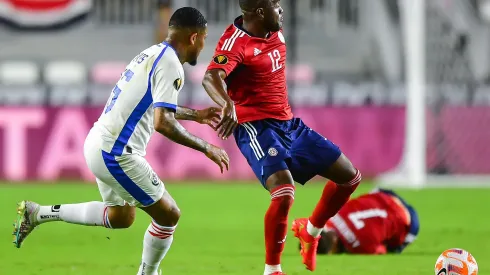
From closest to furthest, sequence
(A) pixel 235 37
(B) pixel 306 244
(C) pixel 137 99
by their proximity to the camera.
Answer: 1. (C) pixel 137 99
2. (A) pixel 235 37
3. (B) pixel 306 244

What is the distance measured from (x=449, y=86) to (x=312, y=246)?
971 cm

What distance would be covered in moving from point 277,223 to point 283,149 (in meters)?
0.62

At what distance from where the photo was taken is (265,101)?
7863 millimetres

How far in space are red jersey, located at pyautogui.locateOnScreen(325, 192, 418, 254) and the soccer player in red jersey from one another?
3.07 feet

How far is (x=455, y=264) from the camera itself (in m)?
7.05

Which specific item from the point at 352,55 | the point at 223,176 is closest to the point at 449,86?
the point at 223,176

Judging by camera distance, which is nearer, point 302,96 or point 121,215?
point 121,215

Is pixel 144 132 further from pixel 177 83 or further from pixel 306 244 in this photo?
pixel 306 244

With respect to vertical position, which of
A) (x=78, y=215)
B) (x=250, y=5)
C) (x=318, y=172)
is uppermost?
(x=250, y=5)

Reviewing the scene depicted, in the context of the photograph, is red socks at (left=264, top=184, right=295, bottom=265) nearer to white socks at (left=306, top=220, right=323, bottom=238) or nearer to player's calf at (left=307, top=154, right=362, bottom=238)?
player's calf at (left=307, top=154, right=362, bottom=238)

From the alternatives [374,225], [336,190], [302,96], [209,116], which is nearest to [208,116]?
[209,116]

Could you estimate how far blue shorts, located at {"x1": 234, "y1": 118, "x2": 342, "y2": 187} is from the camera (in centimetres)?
755

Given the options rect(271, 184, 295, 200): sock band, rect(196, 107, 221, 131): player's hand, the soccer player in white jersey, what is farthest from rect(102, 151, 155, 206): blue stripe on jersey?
rect(271, 184, 295, 200): sock band

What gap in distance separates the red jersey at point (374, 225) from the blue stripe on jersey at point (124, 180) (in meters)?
2.55
